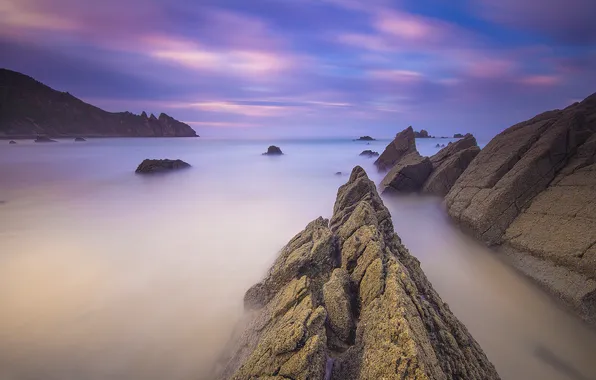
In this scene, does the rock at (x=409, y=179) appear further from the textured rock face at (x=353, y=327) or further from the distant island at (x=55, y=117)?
the distant island at (x=55, y=117)

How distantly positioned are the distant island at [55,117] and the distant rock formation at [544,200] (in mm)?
157402

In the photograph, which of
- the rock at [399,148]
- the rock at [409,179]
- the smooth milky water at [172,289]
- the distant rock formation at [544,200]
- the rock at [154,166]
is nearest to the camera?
the smooth milky water at [172,289]

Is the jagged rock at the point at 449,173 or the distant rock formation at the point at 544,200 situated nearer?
the distant rock formation at the point at 544,200

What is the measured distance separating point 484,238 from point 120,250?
13968 mm

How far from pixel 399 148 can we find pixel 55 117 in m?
163

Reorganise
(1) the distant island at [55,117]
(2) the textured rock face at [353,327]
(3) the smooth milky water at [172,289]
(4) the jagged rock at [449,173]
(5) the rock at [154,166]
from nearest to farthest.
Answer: (2) the textured rock face at [353,327], (3) the smooth milky water at [172,289], (4) the jagged rock at [449,173], (5) the rock at [154,166], (1) the distant island at [55,117]

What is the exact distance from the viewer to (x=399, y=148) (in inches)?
1078

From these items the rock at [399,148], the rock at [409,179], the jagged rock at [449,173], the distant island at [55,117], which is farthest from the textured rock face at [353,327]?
the distant island at [55,117]

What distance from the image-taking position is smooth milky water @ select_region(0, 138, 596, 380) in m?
6.06

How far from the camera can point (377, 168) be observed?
3122 centimetres

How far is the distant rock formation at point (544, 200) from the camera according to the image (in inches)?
270

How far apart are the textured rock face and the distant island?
511 feet

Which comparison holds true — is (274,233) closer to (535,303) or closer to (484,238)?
(484,238)

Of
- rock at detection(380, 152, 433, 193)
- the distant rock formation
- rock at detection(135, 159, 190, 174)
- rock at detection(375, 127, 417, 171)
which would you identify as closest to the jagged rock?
rock at detection(380, 152, 433, 193)
